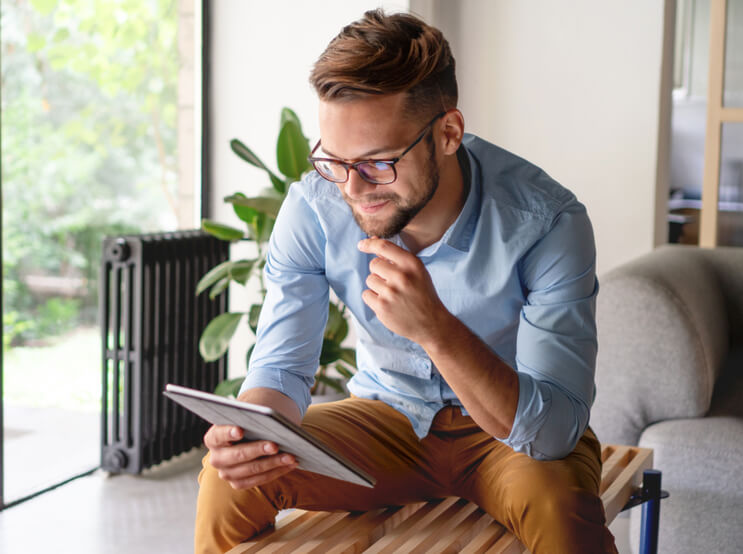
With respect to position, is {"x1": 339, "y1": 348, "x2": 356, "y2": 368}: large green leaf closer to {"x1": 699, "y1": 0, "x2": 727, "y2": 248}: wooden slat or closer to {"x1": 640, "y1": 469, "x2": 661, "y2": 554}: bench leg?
{"x1": 640, "y1": 469, "x2": 661, "y2": 554}: bench leg

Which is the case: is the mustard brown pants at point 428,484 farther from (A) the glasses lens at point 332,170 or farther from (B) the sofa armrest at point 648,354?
(B) the sofa armrest at point 648,354

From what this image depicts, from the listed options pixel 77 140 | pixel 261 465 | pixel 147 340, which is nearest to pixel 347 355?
pixel 147 340

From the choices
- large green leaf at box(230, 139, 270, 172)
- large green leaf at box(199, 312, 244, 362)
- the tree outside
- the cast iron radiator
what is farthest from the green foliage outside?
large green leaf at box(199, 312, 244, 362)

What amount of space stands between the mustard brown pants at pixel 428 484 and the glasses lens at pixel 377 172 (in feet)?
1.38

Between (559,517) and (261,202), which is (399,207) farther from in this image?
(261,202)

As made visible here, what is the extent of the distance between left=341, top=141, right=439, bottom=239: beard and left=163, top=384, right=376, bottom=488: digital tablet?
1.26ft

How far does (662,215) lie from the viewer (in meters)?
3.16

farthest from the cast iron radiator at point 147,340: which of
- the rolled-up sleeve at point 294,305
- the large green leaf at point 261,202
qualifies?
the rolled-up sleeve at point 294,305

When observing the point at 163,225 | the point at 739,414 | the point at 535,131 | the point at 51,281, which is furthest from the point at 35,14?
the point at 739,414

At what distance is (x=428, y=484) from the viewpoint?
4.75ft

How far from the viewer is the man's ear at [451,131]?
53.9 inches

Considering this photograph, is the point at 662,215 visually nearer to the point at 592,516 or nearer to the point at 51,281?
the point at 592,516

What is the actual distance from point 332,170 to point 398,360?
385 mm

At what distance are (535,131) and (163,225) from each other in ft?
4.97
